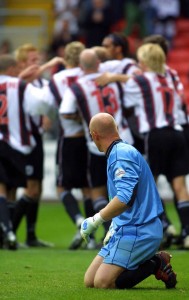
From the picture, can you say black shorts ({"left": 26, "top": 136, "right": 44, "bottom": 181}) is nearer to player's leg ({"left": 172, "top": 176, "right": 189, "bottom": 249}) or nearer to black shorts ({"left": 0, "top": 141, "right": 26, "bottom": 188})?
black shorts ({"left": 0, "top": 141, "right": 26, "bottom": 188})

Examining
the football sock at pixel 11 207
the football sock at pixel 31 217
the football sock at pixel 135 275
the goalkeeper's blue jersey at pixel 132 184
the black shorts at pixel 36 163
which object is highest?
the goalkeeper's blue jersey at pixel 132 184

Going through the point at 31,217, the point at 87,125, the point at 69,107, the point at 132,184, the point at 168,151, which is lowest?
the point at 31,217

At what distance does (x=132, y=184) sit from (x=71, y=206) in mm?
4248

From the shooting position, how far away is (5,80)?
475 inches

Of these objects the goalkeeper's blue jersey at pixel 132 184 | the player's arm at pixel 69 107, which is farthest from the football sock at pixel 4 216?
the goalkeeper's blue jersey at pixel 132 184

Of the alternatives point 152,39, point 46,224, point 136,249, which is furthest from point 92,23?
A: point 136,249

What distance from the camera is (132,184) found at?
7.95 meters

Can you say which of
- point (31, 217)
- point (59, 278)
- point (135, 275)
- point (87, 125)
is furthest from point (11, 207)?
point (135, 275)

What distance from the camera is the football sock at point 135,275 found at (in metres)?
8.16

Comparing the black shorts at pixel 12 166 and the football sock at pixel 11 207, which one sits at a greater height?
the black shorts at pixel 12 166

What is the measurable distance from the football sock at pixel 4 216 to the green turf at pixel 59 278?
0.28m

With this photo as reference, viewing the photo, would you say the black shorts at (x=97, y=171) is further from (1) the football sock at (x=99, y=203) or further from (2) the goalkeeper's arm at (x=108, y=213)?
(2) the goalkeeper's arm at (x=108, y=213)

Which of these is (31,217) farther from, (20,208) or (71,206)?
(71,206)

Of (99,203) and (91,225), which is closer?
(91,225)
